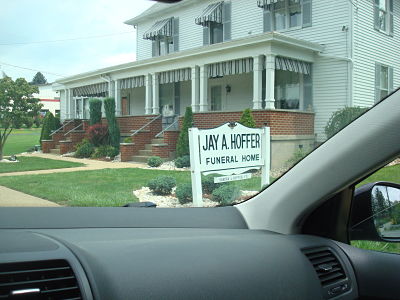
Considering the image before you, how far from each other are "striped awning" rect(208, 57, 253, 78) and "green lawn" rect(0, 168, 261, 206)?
954 cm

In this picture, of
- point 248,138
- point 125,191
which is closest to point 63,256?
point 125,191

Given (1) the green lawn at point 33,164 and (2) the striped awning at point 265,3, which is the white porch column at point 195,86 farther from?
(1) the green lawn at point 33,164

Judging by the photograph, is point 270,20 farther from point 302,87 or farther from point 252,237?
point 252,237

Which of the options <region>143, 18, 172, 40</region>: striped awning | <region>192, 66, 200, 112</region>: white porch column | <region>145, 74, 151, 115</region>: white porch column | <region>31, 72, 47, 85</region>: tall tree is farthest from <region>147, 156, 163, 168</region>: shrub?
<region>143, 18, 172, 40</region>: striped awning

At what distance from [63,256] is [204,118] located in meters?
12.0

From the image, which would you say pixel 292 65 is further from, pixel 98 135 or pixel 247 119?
pixel 98 135

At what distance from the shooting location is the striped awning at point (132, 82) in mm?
16031

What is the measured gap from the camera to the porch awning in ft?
40.9

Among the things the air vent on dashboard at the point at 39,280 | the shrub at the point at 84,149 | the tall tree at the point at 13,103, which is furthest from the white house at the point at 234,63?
the air vent on dashboard at the point at 39,280

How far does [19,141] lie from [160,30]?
15.7 metres

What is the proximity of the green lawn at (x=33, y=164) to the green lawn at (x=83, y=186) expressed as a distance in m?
0.07

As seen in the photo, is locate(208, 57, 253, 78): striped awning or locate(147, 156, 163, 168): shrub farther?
locate(208, 57, 253, 78): striped awning

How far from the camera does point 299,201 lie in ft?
6.10

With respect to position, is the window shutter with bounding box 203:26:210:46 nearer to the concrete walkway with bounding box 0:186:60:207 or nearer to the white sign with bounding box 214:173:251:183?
the white sign with bounding box 214:173:251:183
